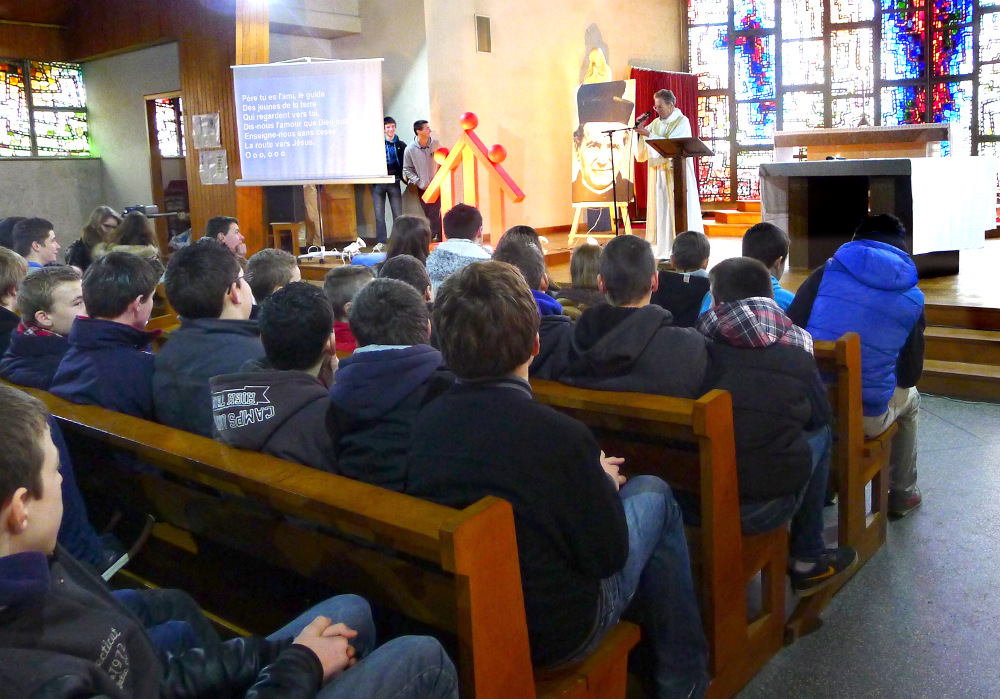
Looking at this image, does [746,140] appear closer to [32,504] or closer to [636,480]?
[636,480]

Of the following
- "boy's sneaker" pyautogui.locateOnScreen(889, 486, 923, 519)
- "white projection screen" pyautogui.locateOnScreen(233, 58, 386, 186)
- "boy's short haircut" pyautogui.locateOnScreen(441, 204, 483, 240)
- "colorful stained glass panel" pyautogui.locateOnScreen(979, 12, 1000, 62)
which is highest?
"colorful stained glass panel" pyautogui.locateOnScreen(979, 12, 1000, 62)

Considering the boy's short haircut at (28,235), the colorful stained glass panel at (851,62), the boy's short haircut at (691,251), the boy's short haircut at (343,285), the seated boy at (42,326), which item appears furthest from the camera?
the colorful stained glass panel at (851,62)

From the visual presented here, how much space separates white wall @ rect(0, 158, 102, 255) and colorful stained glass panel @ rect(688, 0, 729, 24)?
303 inches

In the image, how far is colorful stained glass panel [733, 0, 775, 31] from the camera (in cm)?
1123

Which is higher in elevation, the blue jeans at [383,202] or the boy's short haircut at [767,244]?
the blue jeans at [383,202]

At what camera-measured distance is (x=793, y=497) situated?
2.20 m

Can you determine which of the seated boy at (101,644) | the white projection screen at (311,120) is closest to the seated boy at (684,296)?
the seated boy at (101,644)

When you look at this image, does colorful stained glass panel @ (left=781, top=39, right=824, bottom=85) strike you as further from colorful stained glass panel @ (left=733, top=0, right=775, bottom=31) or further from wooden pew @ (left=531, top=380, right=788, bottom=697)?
wooden pew @ (left=531, top=380, right=788, bottom=697)

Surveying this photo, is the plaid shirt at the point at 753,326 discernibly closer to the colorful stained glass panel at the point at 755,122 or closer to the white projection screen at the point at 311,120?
the white projection screen at the point at 311,120

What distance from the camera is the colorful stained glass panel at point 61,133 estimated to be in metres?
10.8

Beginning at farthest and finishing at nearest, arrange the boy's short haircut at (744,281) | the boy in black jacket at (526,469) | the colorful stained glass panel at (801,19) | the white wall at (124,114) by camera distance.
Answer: the colorful stained glass panel at (801,19) → the white wall at (124,114) → the boy's short haircut at (744,281) → the boy in black jacket at (526,469)

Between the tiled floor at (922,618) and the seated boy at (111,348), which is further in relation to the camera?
the seated boy at (111,348)

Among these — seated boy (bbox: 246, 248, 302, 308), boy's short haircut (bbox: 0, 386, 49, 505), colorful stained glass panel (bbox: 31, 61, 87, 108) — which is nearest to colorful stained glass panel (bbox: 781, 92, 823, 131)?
colorful stained glass panel (bbox: 31, 61, 87, 108)

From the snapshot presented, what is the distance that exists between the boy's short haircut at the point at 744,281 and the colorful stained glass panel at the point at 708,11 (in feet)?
33.1
